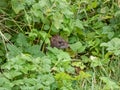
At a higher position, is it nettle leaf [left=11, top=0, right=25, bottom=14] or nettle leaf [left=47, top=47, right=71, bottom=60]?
nettle leaf [left=11, top=0, right=25, bottom=14]

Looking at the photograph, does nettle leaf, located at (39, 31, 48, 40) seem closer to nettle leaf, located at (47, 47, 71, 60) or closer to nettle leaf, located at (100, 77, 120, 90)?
nettle leaf, located at (47, 47, 71, 60)

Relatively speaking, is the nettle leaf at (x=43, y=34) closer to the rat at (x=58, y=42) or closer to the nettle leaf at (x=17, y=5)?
the rat at (x=58, y=42)

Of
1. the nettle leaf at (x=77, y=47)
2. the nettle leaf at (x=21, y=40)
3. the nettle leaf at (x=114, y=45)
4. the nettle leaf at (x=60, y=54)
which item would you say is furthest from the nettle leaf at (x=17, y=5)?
the nettle leaf at (x=114, y=45)

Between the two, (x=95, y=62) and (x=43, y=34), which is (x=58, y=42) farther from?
(x=95, y=62)

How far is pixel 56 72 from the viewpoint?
7.01ft

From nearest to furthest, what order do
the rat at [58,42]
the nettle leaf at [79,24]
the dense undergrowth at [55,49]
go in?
the dense undergrowth at [55,49], the rat at [58,42], the nettle leaf at [79,24]

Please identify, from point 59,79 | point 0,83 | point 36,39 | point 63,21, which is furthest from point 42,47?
point 0,83

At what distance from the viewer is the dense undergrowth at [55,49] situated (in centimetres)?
198

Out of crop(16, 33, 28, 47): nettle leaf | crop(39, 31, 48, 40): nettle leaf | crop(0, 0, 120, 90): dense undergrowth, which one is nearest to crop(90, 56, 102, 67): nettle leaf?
crop(0, 0, 120, 90): dense undergrowth

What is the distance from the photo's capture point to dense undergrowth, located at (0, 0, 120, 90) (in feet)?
6.48

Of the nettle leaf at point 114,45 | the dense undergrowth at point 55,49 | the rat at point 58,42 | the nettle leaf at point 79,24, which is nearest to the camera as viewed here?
the dense undergrowth at point 55,49

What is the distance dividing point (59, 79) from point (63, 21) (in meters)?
0.52

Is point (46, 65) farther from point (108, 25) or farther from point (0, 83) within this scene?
point (108, 25)

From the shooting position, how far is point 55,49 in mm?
2303
